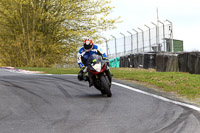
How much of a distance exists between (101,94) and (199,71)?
8.96 metres

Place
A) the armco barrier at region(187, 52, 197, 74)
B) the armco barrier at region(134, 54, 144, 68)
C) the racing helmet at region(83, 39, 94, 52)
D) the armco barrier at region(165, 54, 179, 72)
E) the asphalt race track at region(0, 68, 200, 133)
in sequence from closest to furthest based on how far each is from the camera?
the asphalt race track at region(0, 68, 200, 133), the racing helmet at region(83, 39, 94, 52), the armco barrier at region(187, 52, 197, 74), the armco barrier at region(165, 54, 179, 72), the armco barrier at region(134, 54, 144, 68)

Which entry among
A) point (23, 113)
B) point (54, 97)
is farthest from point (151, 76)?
point (23, 113)

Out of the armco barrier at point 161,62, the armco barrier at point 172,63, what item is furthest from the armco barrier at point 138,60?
the armco barrier at point 172,63

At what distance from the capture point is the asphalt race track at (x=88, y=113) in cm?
605

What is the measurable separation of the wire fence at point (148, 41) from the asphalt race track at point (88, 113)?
733 inches

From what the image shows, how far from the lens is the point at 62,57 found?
33.4 m

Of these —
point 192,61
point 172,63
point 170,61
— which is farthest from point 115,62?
point 192,61

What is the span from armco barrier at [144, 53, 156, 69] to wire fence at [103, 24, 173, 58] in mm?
3317

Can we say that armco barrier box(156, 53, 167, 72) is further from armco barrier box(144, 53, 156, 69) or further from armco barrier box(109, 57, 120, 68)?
armco barrier box(109, 57, 120, 68)

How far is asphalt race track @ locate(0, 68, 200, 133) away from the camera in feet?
19.9

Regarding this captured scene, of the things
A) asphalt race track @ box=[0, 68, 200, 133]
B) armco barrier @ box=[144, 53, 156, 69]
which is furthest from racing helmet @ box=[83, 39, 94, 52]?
armco barrier @ box=[144, 53, 156, 69]

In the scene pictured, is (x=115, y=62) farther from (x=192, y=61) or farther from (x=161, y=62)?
(x=192, y=61)

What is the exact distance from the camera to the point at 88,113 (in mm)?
7555

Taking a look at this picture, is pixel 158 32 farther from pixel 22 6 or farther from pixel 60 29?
pixel 22 6
